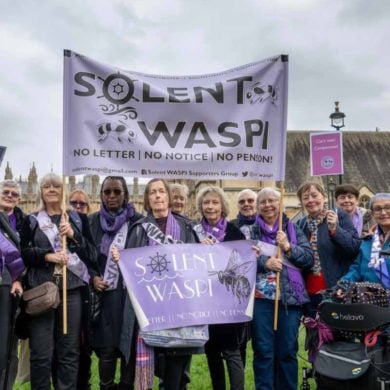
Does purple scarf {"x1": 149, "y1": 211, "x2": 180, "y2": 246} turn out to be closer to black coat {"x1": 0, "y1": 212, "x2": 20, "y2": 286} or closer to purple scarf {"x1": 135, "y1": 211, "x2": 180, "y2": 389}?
purple scarf {"x1": 135, "y1": 211, "x2": 180, "y2": 389}


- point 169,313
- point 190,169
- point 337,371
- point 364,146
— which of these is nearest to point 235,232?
point 190,169

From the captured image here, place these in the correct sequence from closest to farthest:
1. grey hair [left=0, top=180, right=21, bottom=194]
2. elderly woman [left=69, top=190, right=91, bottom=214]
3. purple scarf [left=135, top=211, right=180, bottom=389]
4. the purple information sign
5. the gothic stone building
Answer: purple scarf [left=135, top=211, right=180, bottom=389] → grey hair [left=0, top=180, right=21, bottom=194] → elderly woman [left=69, top=190, right=91, bottom=214] → the purple information sign → the gothic stone building

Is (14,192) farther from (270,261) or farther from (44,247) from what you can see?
(270,261)

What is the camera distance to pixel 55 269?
15.7 feet

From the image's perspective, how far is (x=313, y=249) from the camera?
5465mm

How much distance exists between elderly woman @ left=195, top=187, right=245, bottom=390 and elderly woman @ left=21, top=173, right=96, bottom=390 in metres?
1.21

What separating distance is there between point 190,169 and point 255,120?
0.86 m

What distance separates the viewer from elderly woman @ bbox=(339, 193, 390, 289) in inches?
182

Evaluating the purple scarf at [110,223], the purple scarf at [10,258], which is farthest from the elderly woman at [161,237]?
the purple scarf at [10,258]

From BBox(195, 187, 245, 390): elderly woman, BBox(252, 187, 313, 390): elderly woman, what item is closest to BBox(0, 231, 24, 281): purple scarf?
BBox(195, 187, 245, 390): elderly woman

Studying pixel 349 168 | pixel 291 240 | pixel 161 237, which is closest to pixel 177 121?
pixel 161 237

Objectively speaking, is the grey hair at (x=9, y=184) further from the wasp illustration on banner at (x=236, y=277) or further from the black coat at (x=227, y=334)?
the black coat at (x=227, y=334)

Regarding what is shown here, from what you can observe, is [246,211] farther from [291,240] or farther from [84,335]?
[84,335]

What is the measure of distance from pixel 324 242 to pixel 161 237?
1.85 metres
